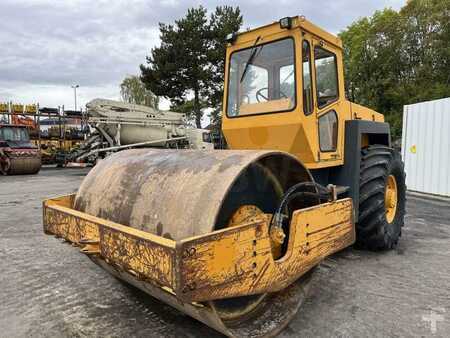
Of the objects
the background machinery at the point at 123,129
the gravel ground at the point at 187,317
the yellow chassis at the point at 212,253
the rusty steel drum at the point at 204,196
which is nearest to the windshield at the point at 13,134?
the background machinery at the point at 123,129

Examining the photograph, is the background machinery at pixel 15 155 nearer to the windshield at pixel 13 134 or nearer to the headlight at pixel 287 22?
the windshield at pixel 13 134

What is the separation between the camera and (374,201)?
4031 mm

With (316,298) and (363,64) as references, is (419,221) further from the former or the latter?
(363,64)

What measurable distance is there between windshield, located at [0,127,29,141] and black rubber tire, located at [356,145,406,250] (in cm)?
1590

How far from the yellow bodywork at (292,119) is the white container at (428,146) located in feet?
20.5

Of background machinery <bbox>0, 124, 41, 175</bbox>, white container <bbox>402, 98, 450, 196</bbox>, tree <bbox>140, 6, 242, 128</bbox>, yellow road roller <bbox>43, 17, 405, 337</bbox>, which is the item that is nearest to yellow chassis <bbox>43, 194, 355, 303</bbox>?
yellow road roller <bbox>43, 17, 405, 337</bbox>

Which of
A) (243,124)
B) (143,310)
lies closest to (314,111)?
(243,124)

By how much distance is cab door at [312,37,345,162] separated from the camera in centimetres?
372

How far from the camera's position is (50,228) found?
2.95 metres

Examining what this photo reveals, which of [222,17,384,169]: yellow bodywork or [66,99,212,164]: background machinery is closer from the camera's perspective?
[222,17,384,169]: yellow bodywork

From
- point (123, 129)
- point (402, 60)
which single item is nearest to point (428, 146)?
point (123, 129)

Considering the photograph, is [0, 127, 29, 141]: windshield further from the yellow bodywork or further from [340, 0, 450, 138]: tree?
[340, 0, 450, 138]: tree

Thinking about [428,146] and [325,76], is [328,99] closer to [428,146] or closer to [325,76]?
[325,76]

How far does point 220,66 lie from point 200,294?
24.7 meters
